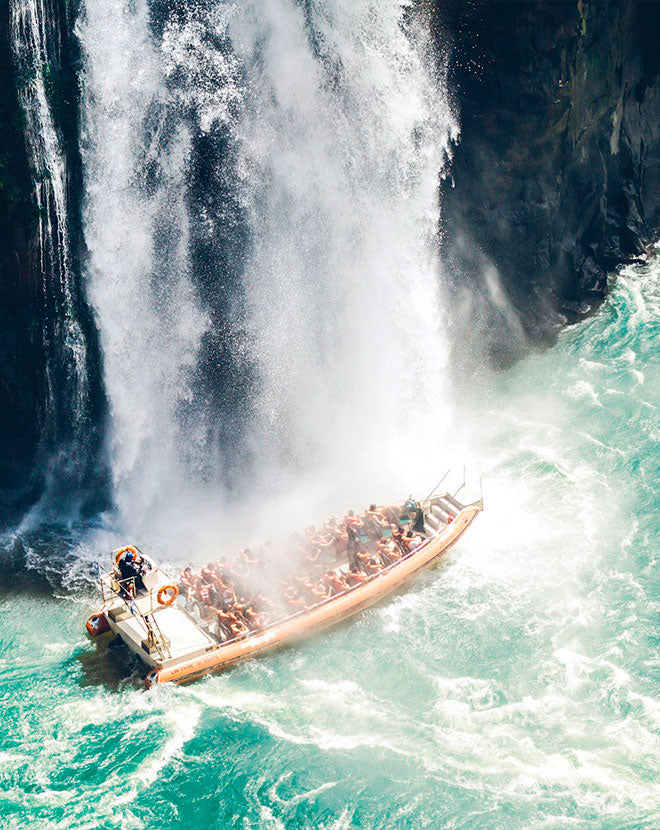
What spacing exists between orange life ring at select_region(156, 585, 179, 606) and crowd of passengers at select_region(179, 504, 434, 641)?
204 cm

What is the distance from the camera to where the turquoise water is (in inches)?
1084

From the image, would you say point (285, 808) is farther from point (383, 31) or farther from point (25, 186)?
point (383, 31)

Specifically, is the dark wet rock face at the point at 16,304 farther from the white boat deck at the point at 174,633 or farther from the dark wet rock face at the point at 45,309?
the white boat deck at the point at 174,633

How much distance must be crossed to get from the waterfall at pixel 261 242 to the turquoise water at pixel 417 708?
23.3 feet

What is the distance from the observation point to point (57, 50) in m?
40.9

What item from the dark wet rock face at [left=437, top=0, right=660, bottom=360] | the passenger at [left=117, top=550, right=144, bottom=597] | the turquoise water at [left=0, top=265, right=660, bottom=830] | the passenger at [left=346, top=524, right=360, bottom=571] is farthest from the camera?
the dark wet rock face at [left=437, top=0, right=660, bottom=360]

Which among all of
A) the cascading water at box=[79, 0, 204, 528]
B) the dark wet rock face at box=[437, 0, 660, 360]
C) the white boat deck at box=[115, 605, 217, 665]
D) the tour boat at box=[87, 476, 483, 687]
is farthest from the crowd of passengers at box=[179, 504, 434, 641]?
the dark wet rock face at box=[437, 0, 660, 360]

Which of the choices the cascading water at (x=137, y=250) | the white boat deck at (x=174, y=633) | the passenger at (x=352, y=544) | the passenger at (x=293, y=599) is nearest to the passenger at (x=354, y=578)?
the passenger at (x=352, y=544)

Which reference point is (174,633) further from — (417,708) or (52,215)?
(52,215)

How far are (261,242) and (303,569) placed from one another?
15136mm

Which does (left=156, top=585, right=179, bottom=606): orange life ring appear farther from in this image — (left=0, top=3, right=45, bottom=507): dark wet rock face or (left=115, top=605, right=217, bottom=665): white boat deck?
(left=0, top=3, right=45, bottom=507): dark wet rock face

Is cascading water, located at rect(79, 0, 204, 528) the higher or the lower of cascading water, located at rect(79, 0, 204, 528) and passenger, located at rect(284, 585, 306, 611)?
the higher

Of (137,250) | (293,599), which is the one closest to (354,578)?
(293,599)

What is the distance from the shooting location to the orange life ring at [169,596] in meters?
31.1
